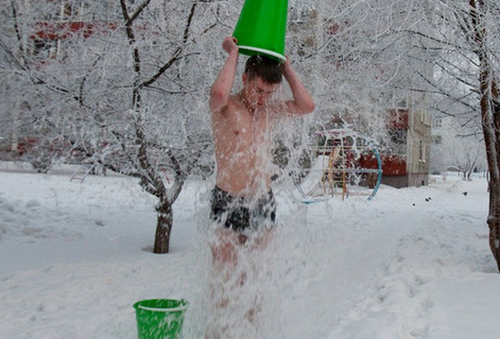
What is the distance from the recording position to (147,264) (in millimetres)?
5441

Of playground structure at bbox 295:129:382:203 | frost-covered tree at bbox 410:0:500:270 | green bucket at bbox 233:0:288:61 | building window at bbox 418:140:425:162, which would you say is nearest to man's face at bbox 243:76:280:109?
green bucket at bbox 233:0:288:61

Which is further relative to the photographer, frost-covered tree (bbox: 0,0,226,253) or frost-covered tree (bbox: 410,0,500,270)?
frost-covered tree (bbox: 0,0,226,253)

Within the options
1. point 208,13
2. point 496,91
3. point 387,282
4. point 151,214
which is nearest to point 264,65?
point 208,13

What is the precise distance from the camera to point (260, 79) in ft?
8.64

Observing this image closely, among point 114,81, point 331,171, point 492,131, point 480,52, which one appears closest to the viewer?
point 480,52

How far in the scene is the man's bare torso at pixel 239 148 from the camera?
264 cm

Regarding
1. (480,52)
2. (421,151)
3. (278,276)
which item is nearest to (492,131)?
(480,52)

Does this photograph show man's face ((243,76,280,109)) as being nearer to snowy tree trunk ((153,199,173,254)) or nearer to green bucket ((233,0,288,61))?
green bucket ((233,0,288,61))

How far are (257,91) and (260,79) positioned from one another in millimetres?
68

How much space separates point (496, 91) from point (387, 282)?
2.14 m

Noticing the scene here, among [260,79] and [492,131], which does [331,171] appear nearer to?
[492,131]

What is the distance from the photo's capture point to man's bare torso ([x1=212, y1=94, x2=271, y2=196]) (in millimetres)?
2643

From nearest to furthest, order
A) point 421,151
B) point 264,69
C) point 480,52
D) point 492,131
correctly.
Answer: point 264,69 < point 480,52 < point 492,131 < point 421,151

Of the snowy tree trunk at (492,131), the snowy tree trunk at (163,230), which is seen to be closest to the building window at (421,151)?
the snowy tree trunk at (492,131)
